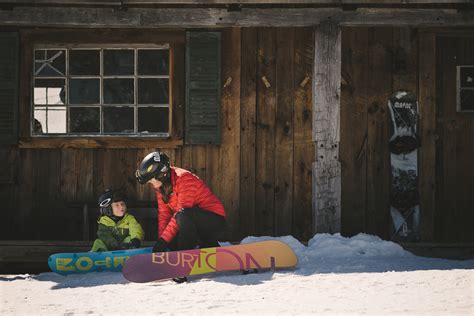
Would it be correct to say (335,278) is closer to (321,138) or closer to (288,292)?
(288,292)

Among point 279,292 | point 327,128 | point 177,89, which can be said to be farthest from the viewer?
point 177,89

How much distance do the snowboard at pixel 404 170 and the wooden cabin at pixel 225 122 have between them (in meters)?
0.11

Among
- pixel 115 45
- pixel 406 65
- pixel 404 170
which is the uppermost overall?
pixel 115 45

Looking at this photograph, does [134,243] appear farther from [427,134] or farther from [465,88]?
[465,88]

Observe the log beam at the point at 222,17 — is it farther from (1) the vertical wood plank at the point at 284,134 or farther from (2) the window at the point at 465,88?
(2) the window at the point at 465,88

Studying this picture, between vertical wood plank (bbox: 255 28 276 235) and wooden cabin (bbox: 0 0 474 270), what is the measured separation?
0.01 metres

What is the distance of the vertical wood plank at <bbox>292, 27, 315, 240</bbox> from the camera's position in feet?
30.2

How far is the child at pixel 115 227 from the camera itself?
7496 millimetres

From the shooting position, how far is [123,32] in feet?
30.1

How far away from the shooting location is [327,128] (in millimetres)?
8438

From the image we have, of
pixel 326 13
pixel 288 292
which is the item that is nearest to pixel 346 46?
pixel 326 13

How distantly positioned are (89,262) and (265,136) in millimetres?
3035

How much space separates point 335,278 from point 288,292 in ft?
2.42

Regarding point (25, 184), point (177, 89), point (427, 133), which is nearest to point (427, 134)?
point (427, 133)
